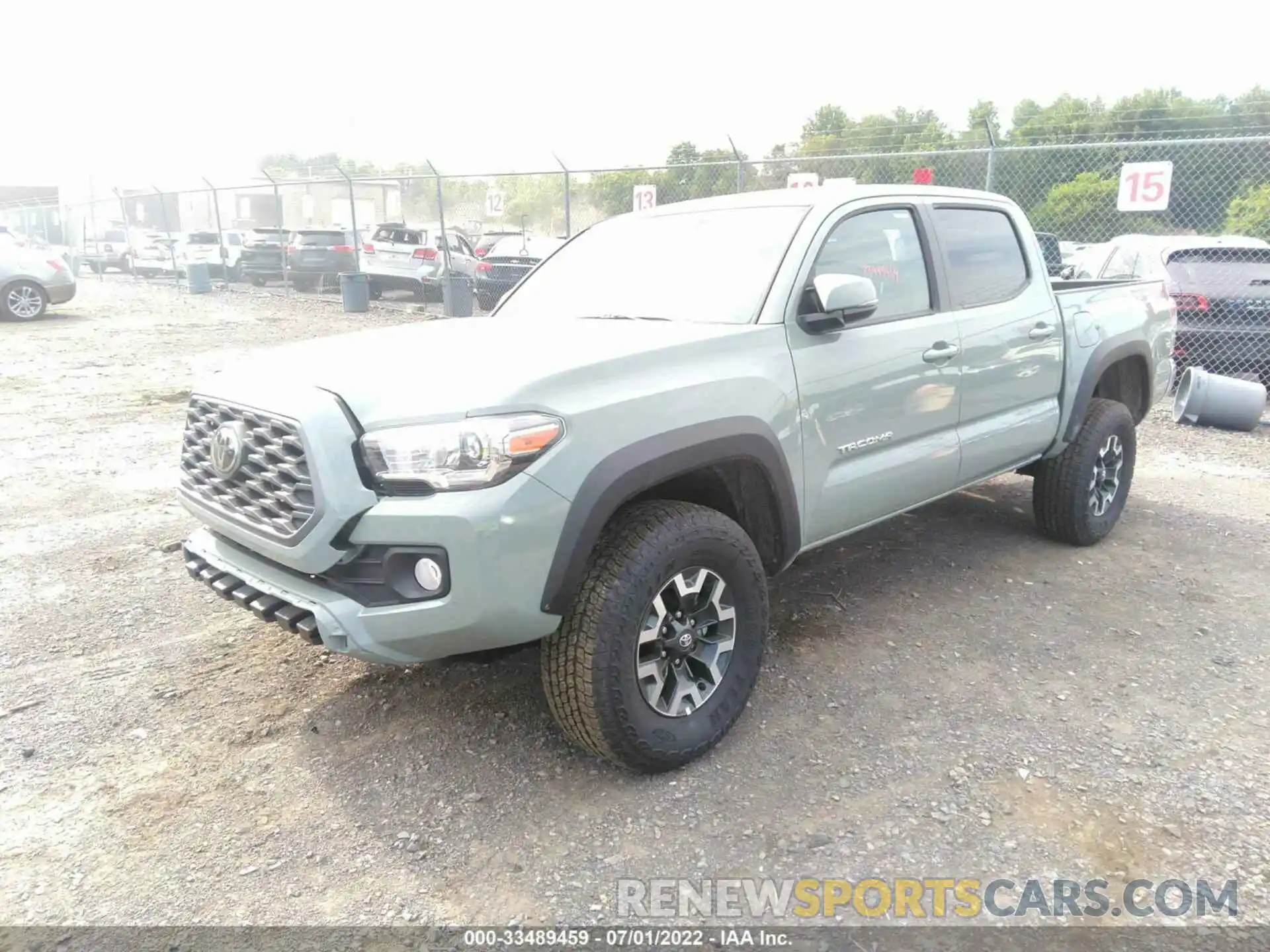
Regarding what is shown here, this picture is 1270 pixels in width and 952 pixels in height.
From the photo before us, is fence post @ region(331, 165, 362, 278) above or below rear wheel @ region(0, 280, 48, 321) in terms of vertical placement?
above

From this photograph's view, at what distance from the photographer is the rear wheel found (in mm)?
15516

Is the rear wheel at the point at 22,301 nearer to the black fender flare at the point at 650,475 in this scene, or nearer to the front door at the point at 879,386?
the front door at the point at 879,386

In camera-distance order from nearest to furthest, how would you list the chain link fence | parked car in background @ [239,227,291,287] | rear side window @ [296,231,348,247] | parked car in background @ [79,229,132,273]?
the chain link fence, rear side window @ [296,231,348,247], parked car in background @ [239,227,291,287], parked car in background @ [79,229,132,273]

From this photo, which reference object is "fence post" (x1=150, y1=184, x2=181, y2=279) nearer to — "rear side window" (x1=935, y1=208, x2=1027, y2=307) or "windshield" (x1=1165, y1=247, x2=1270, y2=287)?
"windshield" (x1=1165, y1=247, x2=1270, y2=287)

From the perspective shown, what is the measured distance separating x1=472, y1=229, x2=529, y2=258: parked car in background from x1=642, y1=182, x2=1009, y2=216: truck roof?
14.1 m

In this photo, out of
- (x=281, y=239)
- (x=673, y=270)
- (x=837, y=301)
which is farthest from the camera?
(x=281, y=239)

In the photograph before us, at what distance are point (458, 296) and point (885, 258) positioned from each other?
12585 mm

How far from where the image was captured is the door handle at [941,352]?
3736mm

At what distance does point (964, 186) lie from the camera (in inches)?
573

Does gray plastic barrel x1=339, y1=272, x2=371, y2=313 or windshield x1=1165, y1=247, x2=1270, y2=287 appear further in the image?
gray plastic barrel x1=339, y1=272, x2=371, y2=313

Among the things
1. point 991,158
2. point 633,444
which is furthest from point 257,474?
point 991,158

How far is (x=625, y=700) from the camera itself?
106 inches

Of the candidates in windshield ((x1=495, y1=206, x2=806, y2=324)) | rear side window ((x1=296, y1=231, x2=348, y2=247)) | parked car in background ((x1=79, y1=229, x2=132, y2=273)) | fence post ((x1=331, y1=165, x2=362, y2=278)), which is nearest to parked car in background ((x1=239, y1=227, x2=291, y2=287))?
rear side window ((x1=296, y1=231, x2=348, y2=247))

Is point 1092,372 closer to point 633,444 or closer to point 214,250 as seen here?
point 633,444
